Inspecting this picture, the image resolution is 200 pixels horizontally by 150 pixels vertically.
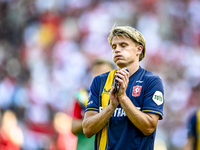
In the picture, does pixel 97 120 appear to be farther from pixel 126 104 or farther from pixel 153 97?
pixel 153 97

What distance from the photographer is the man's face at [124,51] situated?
2.65 metres

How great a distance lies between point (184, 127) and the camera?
10.6m

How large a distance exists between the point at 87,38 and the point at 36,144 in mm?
4962

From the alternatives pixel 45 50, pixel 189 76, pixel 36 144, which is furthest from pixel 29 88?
pixel 189 76

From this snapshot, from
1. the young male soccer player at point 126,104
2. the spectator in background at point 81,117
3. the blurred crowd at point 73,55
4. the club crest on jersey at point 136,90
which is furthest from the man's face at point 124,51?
the blurred crowd at point 73,55

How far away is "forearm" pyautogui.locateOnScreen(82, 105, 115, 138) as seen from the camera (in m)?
2.47

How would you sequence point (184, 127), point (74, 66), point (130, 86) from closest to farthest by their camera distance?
point (130, 86)
point (184, 127)
point (74, 66)

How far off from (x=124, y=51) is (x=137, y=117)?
560 mm

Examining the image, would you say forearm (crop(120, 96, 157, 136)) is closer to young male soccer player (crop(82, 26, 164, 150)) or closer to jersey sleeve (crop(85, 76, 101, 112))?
young male soccer player (crop(82, 26, 164, 150))

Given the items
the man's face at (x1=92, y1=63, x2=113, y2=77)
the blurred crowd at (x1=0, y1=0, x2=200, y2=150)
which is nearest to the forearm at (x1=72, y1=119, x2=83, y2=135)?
the man's face at (x1=92, y1=63, x2=113, y2=77)

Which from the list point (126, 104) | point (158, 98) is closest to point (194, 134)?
point (158, 98)

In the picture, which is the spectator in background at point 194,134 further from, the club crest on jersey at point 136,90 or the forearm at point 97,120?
the forearm at point 97,120

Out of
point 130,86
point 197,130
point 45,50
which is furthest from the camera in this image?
point 45,50

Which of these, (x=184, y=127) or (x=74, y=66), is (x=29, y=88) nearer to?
(x=74, y=66)
